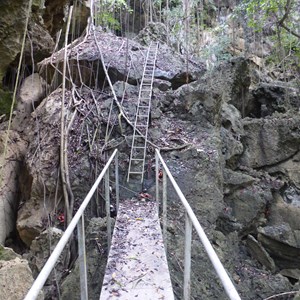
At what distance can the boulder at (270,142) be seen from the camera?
22.5 feet

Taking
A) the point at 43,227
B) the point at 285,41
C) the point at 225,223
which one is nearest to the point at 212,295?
the point at 225,223

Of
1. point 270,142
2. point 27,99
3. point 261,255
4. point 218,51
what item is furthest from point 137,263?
point 218,51

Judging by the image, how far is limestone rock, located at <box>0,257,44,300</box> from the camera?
2.02m

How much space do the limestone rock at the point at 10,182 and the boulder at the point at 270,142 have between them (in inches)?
171

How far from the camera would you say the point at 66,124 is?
5277 millimetres

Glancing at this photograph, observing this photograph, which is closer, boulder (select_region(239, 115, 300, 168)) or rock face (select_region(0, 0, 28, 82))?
rock face (select_region(0, 0, 28, 82))

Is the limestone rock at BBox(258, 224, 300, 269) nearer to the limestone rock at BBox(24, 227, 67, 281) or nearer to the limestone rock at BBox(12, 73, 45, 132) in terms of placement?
the limestone rock at BBox(24, 227, 67, 281)

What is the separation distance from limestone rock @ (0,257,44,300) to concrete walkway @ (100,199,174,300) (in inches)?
20.3

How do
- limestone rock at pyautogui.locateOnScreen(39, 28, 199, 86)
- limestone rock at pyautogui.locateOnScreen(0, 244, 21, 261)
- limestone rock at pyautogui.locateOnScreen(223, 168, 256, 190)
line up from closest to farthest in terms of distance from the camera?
limestone rock at pyautogui.locateOnScreen(0, 244, 21, 261)
limestone rock at pyautogui.locateOnScreen(223, 168, 256, 190)
limestone rock at pyautogui.locateOnScreen(39, 28, 199, 86)

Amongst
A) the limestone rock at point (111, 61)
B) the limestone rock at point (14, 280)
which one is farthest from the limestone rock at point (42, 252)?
the limestone rock at point (111, 61)

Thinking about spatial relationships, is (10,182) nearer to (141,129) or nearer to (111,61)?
(141,129)

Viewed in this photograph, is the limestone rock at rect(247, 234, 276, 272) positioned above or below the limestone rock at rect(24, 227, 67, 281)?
below

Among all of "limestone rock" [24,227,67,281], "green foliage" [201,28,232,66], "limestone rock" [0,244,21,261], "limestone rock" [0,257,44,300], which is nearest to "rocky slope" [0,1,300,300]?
"limestone rock" [24,227,67,281]

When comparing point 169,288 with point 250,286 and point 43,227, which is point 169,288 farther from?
point 43,227
